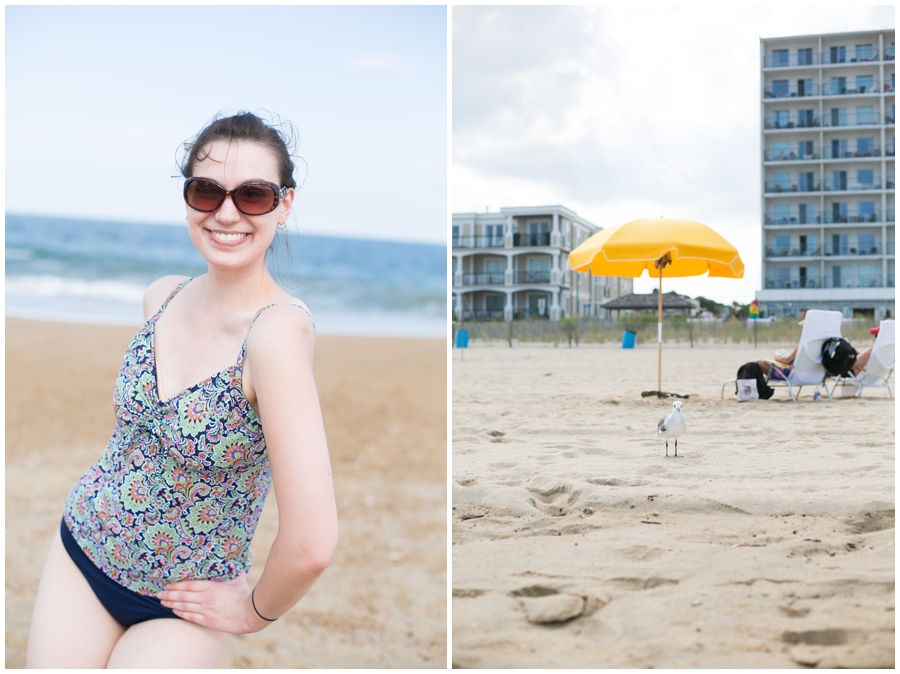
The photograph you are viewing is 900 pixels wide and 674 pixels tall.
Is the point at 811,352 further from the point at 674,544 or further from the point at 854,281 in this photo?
the point at 854,281

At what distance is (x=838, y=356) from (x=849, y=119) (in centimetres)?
3819

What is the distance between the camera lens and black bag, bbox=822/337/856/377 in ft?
22.7

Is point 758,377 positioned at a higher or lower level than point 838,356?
lower

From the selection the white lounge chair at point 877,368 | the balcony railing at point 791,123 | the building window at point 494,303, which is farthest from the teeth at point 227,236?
the balcony railing at point 791,123

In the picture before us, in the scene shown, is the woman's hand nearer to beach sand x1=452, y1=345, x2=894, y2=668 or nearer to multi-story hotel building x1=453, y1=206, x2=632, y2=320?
beach sand x1=452, y1=345, x2=894, y2=668

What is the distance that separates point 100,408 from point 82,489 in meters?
6.96

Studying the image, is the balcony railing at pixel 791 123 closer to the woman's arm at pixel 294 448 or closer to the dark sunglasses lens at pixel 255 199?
the dark sunglasses lens at pixel 255 199

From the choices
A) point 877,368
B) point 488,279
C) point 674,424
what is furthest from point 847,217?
point 674,424

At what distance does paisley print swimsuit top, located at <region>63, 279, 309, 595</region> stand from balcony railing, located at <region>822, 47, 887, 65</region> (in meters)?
45.0

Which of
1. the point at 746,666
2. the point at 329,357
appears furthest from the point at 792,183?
the point at 746,666

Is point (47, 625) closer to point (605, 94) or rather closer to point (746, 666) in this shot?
point (746, 666)

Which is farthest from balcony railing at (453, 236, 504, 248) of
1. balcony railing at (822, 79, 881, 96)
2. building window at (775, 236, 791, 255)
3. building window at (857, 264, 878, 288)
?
building window at (857, 264, 878, 288)

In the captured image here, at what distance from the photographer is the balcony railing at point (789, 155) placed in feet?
130

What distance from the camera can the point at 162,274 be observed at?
20984 mm
